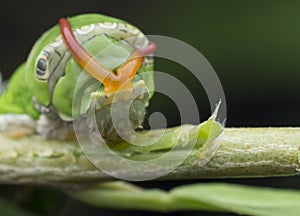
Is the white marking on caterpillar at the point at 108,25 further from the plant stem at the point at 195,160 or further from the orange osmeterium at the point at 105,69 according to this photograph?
the plant stem at the point at 195,160

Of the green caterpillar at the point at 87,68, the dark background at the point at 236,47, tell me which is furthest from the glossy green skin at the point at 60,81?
the dark background at the point at 236,47

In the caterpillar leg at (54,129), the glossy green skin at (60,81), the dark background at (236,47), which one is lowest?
the dark background at (236,47)

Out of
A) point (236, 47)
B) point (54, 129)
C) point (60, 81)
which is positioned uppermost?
point (60, 81)

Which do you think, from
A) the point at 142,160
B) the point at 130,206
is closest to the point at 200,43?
the point at 130,206

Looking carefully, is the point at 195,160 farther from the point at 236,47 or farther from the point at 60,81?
the point at 236,47

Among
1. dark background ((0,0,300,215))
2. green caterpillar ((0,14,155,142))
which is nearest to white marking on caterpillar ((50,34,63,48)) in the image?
green caterpillar ((0,14,155,142))

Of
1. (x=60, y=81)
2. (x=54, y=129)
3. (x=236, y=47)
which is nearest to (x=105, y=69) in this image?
(x=60, y=81)

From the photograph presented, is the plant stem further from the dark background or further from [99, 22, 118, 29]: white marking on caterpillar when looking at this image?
the dark background
